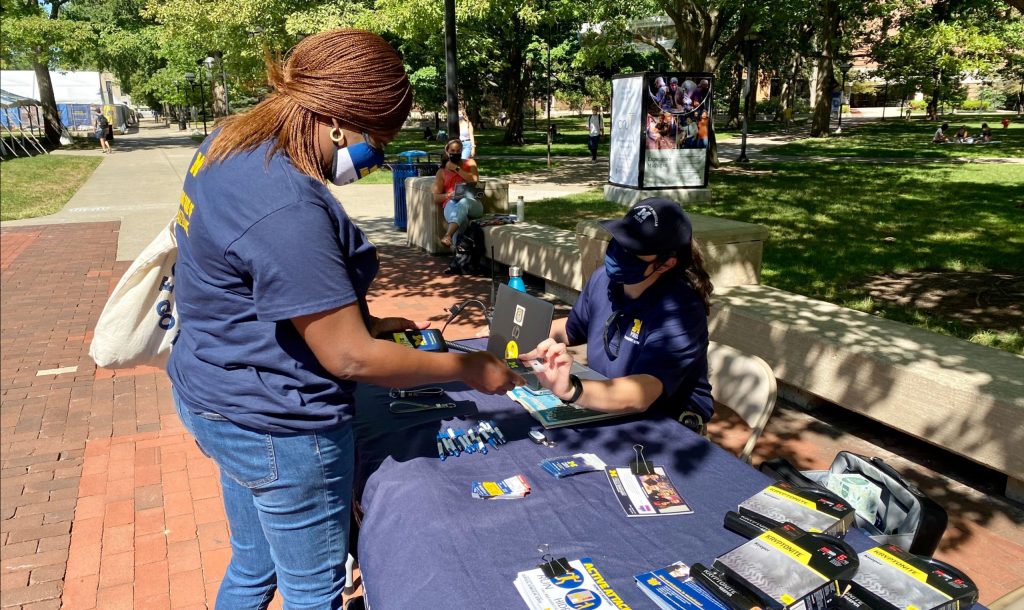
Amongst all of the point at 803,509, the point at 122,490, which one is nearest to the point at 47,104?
the point at 122,490

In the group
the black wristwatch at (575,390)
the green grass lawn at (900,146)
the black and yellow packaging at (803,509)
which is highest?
the green grass lawn at (900,146)

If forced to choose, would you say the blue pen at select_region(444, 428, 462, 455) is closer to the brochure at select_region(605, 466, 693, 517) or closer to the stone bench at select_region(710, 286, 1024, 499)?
the brochure at select_region(605, 466, 693, 517)

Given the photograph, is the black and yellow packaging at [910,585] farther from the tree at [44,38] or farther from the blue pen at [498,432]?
the tree at [44,38]

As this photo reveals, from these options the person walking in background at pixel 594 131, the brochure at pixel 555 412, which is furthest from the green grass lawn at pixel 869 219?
the person walking in background at pixel 594 131

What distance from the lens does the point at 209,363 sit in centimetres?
169

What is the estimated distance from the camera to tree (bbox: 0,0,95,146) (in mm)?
27242

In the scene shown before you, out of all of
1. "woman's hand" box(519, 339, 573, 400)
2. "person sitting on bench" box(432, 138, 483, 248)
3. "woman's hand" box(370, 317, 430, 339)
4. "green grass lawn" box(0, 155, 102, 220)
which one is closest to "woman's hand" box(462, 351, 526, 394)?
"woman's hand" box(519, 339, 573, 400)

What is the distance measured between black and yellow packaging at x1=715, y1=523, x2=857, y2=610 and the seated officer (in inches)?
31.9

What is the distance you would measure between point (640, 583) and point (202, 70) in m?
43.9

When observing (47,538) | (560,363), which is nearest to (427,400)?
(560,363)

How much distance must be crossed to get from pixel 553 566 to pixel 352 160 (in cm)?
104

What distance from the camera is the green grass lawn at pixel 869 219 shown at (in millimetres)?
7401

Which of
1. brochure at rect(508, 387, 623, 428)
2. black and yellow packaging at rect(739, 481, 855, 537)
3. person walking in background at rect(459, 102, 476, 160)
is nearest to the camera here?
black and yellow packaging at rect(739, 481, 855, 537)

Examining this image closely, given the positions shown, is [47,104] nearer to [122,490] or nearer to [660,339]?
[122,490]
